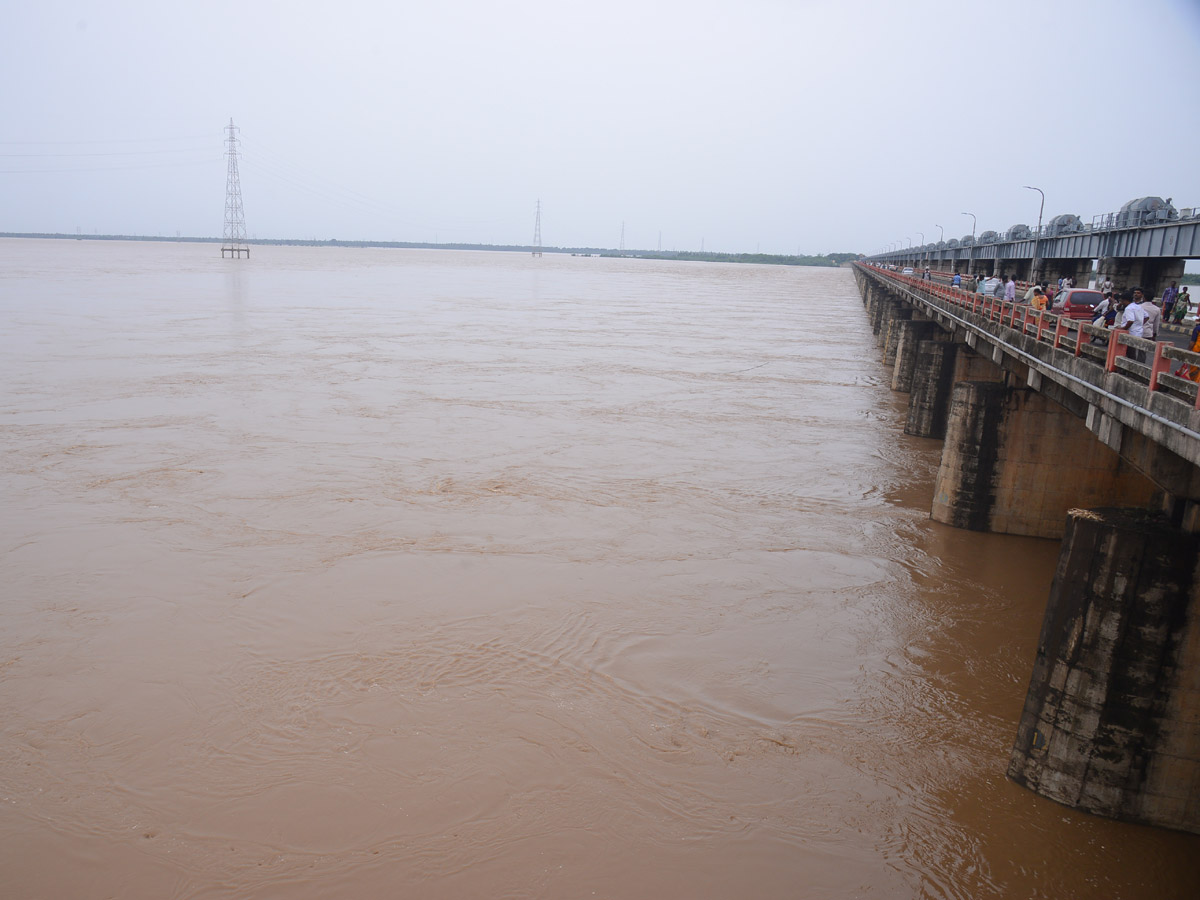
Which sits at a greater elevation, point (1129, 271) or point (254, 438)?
point (1129, 271)

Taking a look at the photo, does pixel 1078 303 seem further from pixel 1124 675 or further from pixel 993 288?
pixel 1124 675

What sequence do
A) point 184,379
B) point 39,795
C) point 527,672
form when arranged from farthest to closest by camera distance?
1. point 184,379
2. point 527,672
3. point 39,795

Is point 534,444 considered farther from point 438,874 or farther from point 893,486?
point 438,874

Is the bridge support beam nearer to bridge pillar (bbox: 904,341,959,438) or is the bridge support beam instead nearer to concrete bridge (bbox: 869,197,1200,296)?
concrete bridge (bbox: 869,197,1200,296)

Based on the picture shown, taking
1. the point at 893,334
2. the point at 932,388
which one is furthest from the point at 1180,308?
the point at 893,334

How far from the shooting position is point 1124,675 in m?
7.59

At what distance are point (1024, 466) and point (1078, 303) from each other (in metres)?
7.61

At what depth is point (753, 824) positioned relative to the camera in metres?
7.95

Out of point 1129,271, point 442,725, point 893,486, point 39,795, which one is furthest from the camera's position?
point 1129,271

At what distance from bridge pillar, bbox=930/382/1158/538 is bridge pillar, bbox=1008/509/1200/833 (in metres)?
7.28

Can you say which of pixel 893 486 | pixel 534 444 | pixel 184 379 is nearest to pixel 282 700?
pixel 534 444

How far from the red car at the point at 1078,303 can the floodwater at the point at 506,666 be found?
4359 millimetres

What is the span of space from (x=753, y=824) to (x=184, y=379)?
2455 centimetres

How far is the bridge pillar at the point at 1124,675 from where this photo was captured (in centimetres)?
741
